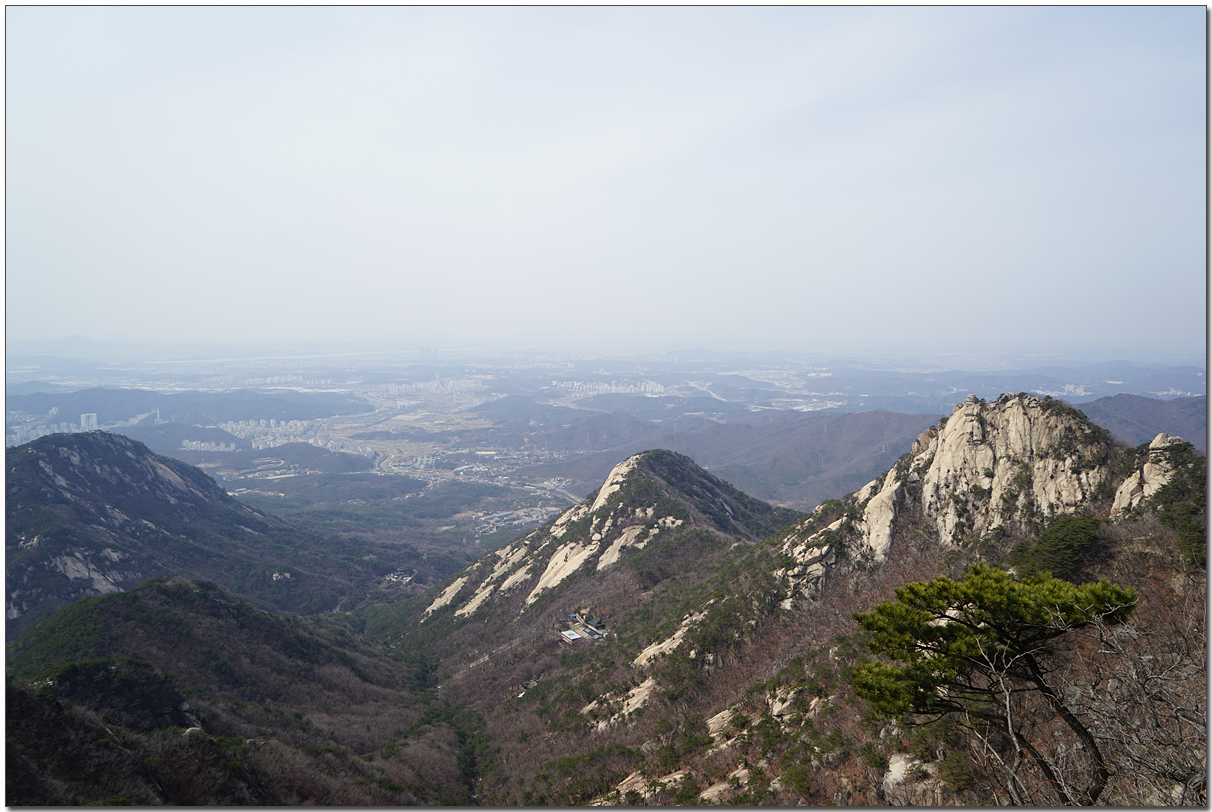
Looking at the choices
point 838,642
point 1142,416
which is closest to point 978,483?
point 838,642

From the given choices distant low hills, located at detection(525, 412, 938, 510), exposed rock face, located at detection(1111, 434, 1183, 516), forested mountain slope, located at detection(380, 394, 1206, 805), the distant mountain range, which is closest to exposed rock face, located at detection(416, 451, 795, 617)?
the distant mountain range

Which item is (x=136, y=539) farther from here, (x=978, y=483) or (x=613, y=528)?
(x=978, y=483)

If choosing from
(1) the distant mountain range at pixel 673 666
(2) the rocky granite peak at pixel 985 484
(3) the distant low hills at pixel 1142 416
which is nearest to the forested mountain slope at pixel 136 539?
(1) the distant mountain range at pixel 673 666

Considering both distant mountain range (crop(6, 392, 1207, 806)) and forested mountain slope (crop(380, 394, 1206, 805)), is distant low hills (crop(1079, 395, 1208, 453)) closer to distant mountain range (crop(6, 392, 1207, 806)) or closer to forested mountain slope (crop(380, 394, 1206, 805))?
forested mountain slope (crop(380, 394, 1206, 805))

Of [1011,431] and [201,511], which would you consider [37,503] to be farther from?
[1011,431]

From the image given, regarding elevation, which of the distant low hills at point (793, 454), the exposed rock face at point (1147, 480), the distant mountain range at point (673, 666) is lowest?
the distant low hills at point (793, 454)

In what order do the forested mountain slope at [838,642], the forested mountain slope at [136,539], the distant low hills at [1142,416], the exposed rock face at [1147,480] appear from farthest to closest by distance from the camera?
1. the distant low hills at [1142,416]
2. the forested mountain slope at [136,539]
3. the exposed rock face at [1147,480]
4. the forested mountain slope at [838,642]

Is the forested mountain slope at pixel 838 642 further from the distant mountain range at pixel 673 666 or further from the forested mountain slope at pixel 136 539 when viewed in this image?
the forested mountain slope at pixel 136 539
